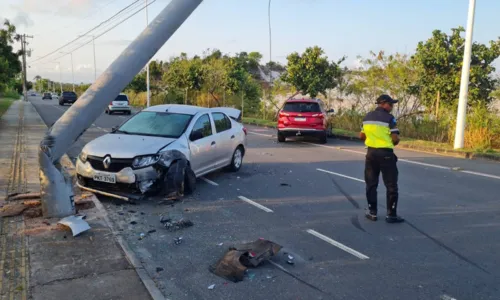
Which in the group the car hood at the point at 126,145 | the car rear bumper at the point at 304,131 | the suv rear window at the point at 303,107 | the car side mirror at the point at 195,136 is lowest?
the car rear bumper at the point at 304,131

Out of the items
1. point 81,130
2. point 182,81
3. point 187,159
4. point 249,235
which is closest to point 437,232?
point 249,235

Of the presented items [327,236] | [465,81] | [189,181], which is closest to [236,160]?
[189,181]

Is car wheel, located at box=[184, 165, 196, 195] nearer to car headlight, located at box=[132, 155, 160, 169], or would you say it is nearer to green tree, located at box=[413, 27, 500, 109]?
car headlight, located at box=[132, 155, 160, 169]

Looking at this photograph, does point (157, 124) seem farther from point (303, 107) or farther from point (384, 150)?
point (303, 107)

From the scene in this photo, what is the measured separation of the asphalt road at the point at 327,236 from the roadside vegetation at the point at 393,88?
283 inches

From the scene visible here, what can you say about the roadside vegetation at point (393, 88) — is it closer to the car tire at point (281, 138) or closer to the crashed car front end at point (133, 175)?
the car tire at point (281, 138)

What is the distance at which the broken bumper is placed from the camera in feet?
23.1

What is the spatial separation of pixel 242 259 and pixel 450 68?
51.7ft

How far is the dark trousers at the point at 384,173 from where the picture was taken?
6301 millimetres

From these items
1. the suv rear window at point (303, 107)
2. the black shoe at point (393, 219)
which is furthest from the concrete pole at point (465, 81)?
the black shoe at point (393, 219)

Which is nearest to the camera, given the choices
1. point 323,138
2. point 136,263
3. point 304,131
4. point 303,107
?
point 136,263

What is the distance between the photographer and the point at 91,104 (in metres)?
6.39

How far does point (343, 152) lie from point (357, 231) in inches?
343

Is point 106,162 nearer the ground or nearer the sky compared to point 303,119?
nearer the ground
